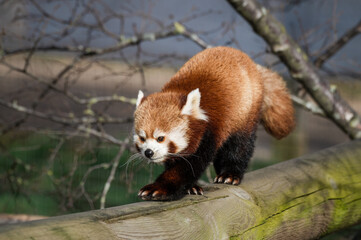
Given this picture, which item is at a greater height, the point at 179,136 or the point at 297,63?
the point at 297,63

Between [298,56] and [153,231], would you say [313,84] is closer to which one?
[298,56]

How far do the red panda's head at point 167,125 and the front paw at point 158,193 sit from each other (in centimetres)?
15

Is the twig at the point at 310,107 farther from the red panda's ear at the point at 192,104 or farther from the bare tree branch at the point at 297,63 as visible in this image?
the red panda's ear at the point at 192,104

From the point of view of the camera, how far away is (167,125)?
1.84 meters

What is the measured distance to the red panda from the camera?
1832 mm

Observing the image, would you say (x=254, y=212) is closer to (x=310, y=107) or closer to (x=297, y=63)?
(x=297, y=63)

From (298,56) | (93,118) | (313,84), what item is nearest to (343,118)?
(313,84)

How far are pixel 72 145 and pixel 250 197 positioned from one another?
2.68 metres

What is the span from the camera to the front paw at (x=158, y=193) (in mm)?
1684

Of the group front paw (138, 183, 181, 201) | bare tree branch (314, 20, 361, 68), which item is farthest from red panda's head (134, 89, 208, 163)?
bare tree branch (314, 20, 361, 68)

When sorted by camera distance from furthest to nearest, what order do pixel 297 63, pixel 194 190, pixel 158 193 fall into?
pixel 297 63 → pixel 194 190 → pixel 158 193

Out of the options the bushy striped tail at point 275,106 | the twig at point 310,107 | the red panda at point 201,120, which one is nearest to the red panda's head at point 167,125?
the red panda at point 201,120

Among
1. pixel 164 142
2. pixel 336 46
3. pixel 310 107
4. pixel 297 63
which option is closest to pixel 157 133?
pixel 164 142

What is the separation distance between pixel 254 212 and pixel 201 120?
17.6 inches
